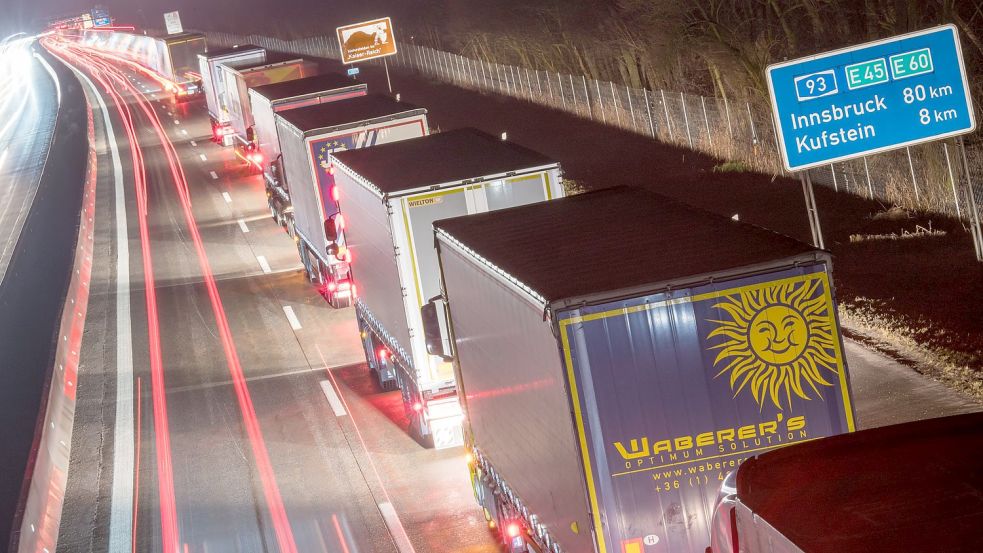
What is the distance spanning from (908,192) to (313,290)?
37.7ft

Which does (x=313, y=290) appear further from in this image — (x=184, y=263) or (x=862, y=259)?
(x=862, y=259)

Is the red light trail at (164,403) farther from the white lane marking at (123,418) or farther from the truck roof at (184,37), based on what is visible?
the truck roof at (184,37)

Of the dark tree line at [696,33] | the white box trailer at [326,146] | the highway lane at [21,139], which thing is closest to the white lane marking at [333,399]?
the white box trailer at [326,146]

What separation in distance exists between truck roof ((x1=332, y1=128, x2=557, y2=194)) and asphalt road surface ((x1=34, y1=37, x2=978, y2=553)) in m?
3.28

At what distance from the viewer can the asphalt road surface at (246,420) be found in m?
13.3

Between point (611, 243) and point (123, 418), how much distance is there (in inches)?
414

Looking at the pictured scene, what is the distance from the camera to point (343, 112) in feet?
76.1

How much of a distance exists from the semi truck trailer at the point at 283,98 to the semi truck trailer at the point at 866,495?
70.8 ft

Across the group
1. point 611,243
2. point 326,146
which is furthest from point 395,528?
point 326,146

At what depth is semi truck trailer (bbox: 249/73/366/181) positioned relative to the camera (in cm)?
2827

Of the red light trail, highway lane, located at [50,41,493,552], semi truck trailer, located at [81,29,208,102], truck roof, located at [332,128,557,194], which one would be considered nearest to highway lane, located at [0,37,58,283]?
the red light trail

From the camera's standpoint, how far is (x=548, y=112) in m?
51.1

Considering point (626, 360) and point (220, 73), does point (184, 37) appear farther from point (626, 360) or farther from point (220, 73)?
point (626, 360)

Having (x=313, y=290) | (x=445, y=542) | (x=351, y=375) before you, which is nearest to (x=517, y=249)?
(x=445, y=542)
